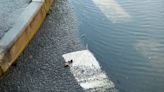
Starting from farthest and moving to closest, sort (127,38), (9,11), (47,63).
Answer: (9,11) → (127,38) → (47,63)

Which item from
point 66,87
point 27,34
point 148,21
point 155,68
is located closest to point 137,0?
point 148,21

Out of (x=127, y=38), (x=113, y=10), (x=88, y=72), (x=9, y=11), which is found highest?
(x=9, y=11)

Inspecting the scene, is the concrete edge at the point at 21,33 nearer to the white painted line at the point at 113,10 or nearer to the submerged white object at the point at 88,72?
the submerged white object at the point at 88,72

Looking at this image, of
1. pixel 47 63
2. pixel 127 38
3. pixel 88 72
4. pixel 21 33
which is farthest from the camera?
pixel 127 38

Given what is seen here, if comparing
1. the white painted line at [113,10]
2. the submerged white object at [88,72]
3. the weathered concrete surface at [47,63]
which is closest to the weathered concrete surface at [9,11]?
the weathered concrete surface at [47,63]

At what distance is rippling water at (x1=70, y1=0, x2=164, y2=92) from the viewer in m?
4.54

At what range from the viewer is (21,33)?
4863mm

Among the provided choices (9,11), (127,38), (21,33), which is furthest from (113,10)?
(21,33)

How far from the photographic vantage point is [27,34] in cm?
509

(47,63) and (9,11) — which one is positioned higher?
(9,11)

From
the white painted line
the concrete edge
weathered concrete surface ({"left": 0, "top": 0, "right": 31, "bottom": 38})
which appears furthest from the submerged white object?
the white painted line

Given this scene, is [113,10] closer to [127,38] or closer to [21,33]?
[127,38]

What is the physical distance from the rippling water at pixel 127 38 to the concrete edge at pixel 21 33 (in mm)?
861

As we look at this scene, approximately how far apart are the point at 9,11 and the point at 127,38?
7.43 feet
